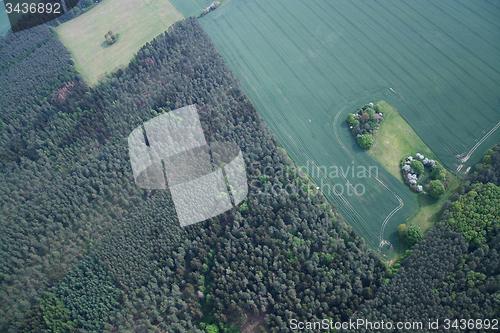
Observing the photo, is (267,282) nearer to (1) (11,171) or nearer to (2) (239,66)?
(2) (239,66)

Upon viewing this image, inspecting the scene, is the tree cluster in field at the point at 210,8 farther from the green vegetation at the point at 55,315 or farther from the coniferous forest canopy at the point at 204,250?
the green vegetation at the point at 55,315

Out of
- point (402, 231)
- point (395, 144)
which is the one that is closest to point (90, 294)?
point (402, 231)

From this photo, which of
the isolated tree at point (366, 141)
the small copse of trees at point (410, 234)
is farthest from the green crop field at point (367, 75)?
the small copse of trees at point (410, 234)

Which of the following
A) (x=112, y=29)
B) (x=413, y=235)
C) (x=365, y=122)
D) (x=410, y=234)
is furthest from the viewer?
(x=112, y=29)

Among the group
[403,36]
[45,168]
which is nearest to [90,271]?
[45,168]

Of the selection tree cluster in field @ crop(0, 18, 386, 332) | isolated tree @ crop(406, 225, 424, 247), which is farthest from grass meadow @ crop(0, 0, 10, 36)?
isolated tree @ crop(406, 225, 424, 247)

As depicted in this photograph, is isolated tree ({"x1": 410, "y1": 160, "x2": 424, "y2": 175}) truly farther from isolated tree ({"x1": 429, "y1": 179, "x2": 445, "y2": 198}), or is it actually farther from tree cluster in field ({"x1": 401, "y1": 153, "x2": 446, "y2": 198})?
isolated tree ({"x1": 429, "y1": 179, "x2": 445, "y2": 198})

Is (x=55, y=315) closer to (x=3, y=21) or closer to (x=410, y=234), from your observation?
(x=410, y=234)
